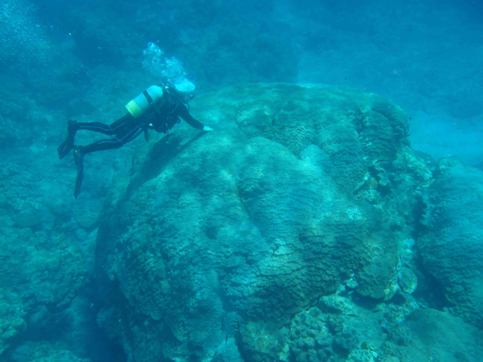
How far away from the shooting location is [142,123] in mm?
4941

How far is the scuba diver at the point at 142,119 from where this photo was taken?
15.6 ft

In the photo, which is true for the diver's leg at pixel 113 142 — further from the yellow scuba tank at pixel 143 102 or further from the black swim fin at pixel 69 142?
the black swim fin at pixel 69 142

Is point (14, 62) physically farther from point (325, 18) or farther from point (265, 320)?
point (325, 18)

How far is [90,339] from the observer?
6500mm

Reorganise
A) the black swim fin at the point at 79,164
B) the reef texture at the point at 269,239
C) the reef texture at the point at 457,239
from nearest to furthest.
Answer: the reef texture at the point at 269,239 < the reef texture at the point at 457,239 < the black swim fin at the point at 79,164

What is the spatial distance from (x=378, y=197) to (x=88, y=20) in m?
20.2

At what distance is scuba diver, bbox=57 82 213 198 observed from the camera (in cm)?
477

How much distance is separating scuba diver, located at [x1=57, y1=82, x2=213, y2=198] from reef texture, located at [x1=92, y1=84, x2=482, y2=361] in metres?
0.67

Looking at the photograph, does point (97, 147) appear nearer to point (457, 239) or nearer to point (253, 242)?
point (253, 242)

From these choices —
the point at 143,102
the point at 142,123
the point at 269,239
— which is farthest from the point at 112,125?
the point at 269,239

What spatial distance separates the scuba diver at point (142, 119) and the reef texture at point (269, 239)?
2.19ft

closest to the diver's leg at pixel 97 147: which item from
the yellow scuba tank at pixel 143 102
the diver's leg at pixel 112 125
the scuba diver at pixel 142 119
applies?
the scuba diver at pixel 142 119

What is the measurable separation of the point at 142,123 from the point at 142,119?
0.10 meters

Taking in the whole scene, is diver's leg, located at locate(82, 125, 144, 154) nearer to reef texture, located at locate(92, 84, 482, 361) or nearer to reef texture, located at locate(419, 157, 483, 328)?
reef texture, located at locate(92, 84, 482, 361)
